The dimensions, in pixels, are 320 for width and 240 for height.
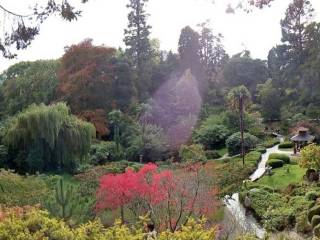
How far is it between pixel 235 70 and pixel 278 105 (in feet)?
25.5

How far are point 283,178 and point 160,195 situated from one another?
→ 33.8 ft

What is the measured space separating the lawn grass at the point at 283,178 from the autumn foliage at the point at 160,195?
7.02 meters

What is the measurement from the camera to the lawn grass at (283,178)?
2597 centimetres

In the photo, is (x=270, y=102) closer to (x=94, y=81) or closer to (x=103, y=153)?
(x=94, y=81)

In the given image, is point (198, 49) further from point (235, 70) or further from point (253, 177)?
point (253, 177)

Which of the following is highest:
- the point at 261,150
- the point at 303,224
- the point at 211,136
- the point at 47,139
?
the point at 47,139

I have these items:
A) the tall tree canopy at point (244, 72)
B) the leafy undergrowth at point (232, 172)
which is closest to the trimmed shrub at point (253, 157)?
the leafy undergrowth at point (232, 172)

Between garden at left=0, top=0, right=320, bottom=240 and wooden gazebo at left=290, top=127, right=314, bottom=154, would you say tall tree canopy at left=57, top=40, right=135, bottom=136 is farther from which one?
wooden gazebo at left=290, top=127, right=314, bottom=154

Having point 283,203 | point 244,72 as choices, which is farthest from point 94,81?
point 283,203

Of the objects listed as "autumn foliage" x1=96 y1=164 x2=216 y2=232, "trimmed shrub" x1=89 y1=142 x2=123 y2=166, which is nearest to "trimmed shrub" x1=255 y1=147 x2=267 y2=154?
Result: "trimmed shrub" x1=89 y1=142 x2=123 y2=166

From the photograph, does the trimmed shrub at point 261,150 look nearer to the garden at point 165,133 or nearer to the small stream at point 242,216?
the garden at point 165,133

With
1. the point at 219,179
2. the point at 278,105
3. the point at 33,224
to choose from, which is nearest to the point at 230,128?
the point at 278,105

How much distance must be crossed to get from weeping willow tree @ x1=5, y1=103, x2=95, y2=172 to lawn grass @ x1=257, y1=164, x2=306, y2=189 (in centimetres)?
1217

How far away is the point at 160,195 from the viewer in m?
19.2
